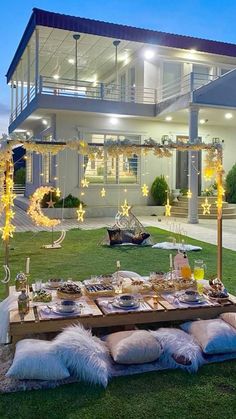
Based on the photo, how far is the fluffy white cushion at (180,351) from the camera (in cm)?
351

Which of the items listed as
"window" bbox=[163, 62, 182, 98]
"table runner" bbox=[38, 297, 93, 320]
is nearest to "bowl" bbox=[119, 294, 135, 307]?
"table runner" bbox=[38, 297, 93, 320]

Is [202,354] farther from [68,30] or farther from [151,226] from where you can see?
[68,30]

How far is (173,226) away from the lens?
1278 centimetres

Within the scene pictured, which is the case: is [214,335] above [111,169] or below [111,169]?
below

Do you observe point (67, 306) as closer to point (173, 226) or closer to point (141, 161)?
point (173, 226)

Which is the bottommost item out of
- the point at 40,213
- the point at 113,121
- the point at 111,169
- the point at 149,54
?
the point at 40,213

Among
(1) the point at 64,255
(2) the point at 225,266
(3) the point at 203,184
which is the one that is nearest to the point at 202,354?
(2) the point at 225,266

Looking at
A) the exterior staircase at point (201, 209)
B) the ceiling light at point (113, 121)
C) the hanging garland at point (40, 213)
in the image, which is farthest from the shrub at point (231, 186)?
the hanging garland at point (40, 213)

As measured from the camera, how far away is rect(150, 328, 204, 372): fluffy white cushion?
3508 millimetres

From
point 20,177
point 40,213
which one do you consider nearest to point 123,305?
point 40,213

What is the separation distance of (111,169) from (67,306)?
1266cm

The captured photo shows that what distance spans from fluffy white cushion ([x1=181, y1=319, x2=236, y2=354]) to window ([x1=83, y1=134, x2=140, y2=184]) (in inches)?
473

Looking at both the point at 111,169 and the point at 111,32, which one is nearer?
the point at 111,32

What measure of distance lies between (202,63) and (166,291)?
49.9 ft
